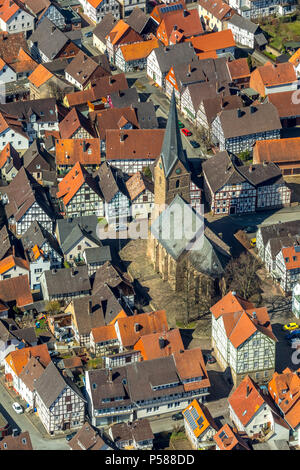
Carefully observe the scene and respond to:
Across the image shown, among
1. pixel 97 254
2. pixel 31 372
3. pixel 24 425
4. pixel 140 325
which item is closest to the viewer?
pixel 24 425

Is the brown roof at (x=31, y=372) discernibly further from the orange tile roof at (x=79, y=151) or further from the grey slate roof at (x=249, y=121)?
the grey slate roof at (x=249, y=121)

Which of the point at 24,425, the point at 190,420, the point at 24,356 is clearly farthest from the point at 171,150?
the point at 24,425

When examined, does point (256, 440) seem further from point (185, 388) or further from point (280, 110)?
point (280, 110)

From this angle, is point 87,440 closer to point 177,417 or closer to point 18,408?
point 177,417

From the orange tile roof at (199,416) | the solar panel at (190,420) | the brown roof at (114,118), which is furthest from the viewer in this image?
the brown roof at (114,118)

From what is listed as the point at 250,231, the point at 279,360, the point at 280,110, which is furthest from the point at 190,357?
the point at 280,110

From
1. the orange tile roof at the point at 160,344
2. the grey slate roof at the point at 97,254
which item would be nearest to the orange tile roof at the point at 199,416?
the orange tile roof at the point at 160,344
